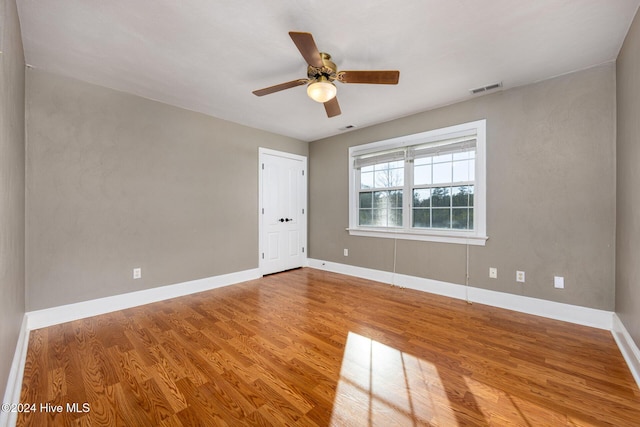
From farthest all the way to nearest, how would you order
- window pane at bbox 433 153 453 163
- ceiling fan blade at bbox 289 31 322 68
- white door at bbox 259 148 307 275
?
white door at bbox 259 148 307 275
window pane at bbox 433 153 453 163
ceiling fan blade at bbox 289 31 322 68

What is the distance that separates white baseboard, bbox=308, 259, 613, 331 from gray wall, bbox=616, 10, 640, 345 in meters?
0.24

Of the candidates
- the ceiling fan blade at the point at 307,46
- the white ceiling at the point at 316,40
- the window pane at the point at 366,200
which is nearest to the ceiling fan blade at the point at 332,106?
the white ceiling at the point at 316,40

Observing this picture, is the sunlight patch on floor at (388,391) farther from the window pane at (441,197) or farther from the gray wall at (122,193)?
the gray wall at (122,193)

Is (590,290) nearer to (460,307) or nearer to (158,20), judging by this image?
(460,307)

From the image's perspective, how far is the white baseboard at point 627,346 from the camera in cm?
179

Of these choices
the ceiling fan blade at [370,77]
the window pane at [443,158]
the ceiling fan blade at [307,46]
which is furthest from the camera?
the window pane at [443,158]

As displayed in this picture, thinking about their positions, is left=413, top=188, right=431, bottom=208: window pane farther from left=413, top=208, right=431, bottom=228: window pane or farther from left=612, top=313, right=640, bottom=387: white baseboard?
left=612, top=313, right=640, bottom=387: white baseboard

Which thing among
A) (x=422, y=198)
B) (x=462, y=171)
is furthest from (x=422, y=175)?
(x=462, y=171)

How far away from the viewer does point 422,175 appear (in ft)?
12.3

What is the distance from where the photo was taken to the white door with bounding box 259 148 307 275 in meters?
4.57

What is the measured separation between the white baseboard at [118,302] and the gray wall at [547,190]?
3.11 meters

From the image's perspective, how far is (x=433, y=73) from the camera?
265cm

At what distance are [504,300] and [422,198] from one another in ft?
5.17

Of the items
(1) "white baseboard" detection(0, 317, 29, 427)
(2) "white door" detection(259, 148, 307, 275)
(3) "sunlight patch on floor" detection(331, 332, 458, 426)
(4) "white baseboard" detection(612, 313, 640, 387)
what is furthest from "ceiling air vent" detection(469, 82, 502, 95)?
(1) "white baseboard" detection(0, 317, 29, 427)
